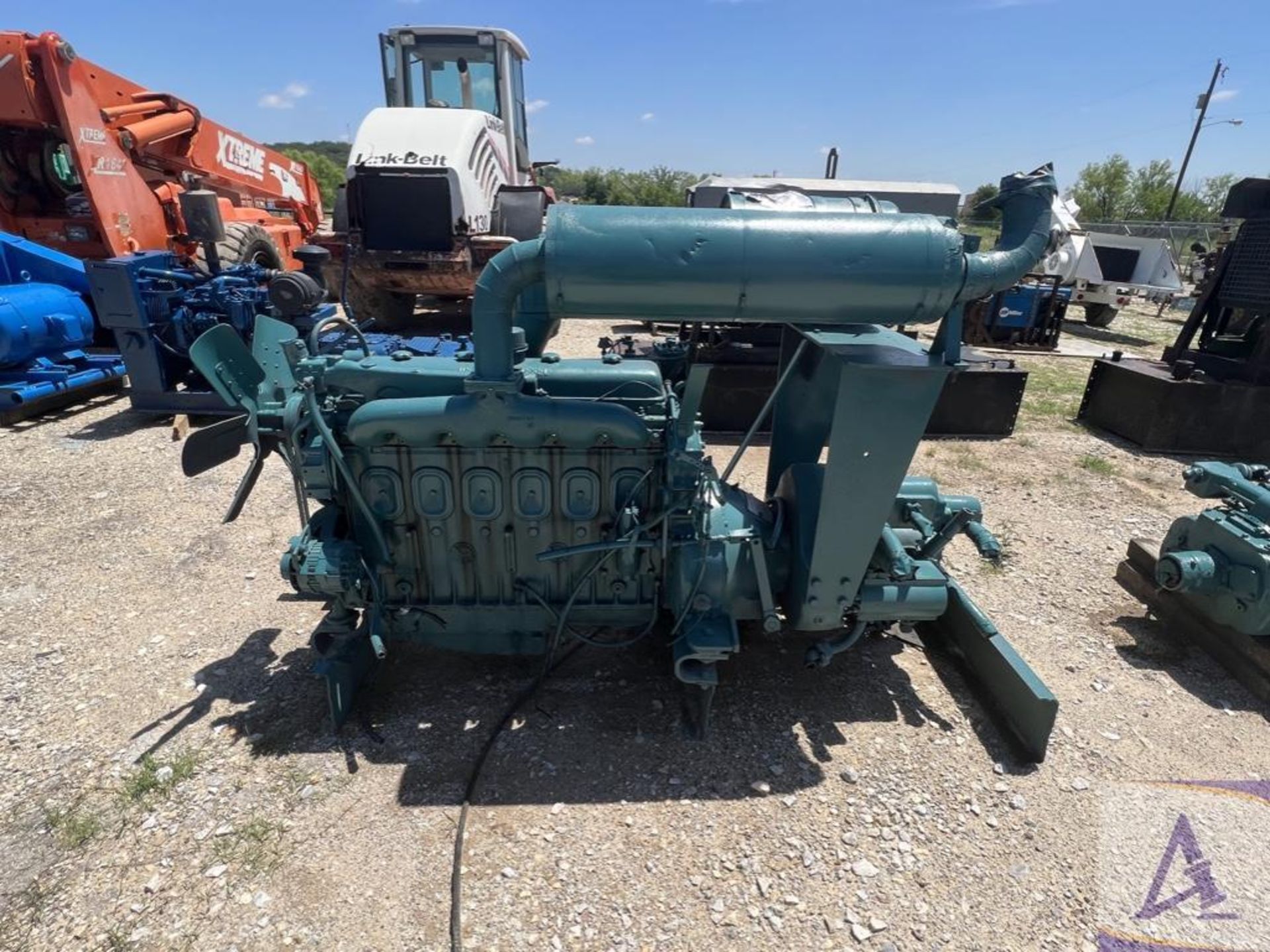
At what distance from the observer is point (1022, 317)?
11.1 m

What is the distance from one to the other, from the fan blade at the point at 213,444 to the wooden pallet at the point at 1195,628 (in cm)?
483

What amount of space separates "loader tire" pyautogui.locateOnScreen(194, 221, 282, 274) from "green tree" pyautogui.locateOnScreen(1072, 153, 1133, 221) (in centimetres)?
4235

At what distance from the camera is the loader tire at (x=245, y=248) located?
8.11 meters

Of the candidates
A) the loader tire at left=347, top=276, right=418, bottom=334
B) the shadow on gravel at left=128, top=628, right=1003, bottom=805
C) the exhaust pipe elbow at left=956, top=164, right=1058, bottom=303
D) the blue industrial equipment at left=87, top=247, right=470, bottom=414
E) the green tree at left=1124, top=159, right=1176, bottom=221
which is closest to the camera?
the exhaust pipe elbow at left=956, top=164, right=1058, bottom=303

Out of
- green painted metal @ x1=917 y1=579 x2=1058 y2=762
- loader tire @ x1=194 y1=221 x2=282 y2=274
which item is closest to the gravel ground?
green painted metal @ x1=917 y1=579 x2=1058 y2=762

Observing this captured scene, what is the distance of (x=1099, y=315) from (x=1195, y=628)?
12553 mm

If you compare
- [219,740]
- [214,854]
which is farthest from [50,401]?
[214,854]

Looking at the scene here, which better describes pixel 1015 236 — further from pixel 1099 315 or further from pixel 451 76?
pixel 1099 315

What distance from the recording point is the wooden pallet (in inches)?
130

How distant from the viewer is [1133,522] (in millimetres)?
5117

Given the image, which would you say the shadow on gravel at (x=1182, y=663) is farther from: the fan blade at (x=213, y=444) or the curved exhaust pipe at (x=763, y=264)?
the fan blade at (x=213, y=444)

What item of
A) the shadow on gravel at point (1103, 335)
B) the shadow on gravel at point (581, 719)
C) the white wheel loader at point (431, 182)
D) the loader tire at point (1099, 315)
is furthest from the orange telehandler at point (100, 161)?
the loader tire at point (1099, 315)

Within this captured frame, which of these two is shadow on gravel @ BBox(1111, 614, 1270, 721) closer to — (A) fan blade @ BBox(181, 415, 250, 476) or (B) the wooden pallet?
(B) the wooden pallet

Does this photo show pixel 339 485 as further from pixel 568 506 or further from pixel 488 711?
pixel 488 711
